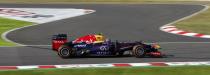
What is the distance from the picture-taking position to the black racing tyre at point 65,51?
19219 mm

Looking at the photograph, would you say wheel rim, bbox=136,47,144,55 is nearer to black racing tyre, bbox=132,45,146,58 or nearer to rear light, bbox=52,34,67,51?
black racing tyre, bbox=132,45,146,58

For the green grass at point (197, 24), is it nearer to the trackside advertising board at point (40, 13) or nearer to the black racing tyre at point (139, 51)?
the trackside advertising board at point (40, 13)

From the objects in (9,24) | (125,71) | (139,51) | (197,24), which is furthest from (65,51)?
(197,24)

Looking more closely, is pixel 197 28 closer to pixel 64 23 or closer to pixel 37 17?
pixel 64 23

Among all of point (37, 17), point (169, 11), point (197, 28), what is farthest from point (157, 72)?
point (169, 11)

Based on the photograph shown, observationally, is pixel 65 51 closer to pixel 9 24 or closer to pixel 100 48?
pixel 100 48

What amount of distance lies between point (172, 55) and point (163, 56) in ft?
1.57

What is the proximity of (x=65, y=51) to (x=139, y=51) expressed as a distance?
2468mm

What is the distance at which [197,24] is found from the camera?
32781mm

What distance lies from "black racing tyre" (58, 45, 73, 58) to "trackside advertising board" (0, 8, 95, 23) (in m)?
15.5

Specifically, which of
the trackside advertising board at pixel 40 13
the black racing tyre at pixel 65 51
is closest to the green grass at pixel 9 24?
the trackside advertising board at pixel 40 13

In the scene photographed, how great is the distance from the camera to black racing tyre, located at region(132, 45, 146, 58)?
19266mm

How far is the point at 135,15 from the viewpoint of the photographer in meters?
39.7

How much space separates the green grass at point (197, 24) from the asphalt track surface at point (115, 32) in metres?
1.24
